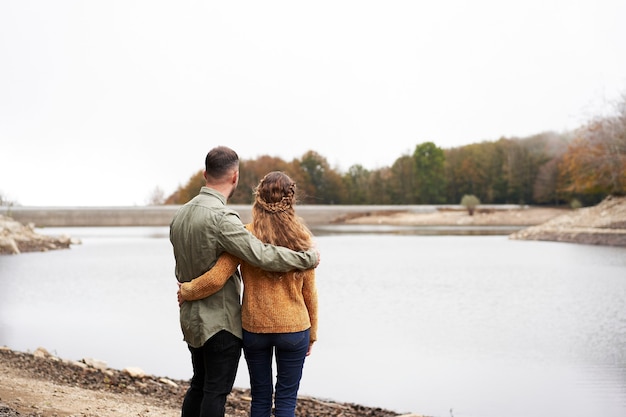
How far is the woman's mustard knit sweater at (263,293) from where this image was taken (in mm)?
3092

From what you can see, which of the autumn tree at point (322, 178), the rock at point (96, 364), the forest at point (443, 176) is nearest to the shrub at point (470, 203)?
the forest at point (443, 176)

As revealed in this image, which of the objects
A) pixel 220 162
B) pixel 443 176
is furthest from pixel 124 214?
pixel 220 162

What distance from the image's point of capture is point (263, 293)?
3.14m

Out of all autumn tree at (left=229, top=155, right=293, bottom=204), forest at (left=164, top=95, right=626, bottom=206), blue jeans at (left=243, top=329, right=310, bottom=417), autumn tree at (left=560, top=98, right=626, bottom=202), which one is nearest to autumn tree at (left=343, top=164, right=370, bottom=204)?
forest at (left=164, top=95, right=626, bottom=206)

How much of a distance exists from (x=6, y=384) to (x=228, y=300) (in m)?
2.53

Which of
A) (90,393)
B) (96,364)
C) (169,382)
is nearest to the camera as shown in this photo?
(90,393)

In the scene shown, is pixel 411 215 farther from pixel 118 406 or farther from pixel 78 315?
pixel 118 406

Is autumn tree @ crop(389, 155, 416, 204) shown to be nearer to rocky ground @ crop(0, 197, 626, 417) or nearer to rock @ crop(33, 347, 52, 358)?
rock @ crop(33, 347, 52, 358)

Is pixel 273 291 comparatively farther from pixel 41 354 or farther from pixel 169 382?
pixel 41 354

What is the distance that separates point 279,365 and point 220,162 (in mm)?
939

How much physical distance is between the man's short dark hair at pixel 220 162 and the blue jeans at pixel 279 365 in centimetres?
71

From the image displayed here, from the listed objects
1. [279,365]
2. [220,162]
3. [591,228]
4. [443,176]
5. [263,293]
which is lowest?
[591,228]

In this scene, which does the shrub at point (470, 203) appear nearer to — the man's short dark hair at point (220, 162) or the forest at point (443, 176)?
the forest at point (443, 176)

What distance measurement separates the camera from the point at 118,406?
454cm
